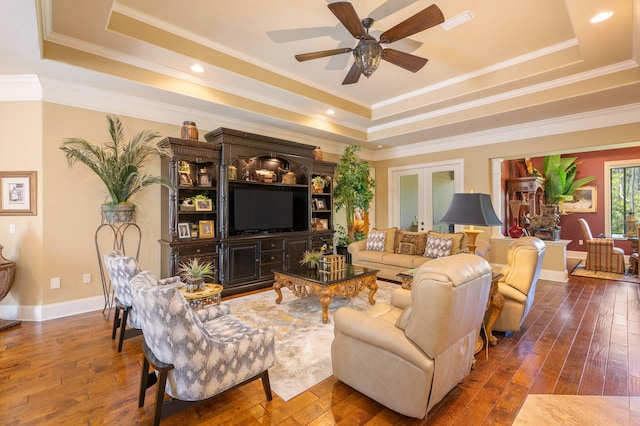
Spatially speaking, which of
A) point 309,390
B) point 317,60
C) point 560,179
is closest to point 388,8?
point 317,60

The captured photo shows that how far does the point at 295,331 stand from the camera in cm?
323

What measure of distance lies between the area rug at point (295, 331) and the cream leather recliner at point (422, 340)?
425 mm

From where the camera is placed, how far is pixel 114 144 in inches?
154

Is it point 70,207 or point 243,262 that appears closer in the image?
point 70,207

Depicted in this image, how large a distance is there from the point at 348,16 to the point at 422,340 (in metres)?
2.56

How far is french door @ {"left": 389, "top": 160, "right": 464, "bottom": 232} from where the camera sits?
6.66m

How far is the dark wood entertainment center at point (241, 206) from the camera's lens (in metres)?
4.37

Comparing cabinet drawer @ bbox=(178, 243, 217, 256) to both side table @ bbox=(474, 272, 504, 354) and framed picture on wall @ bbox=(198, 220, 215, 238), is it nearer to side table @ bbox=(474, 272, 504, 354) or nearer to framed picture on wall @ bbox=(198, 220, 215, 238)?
framed picture on wall @ bbox=(198, 220, 215, 238)

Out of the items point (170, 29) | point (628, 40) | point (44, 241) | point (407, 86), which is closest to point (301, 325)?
point (44, 241)

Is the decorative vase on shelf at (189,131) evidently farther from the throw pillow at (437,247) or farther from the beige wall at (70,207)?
the throw pillow at (437,247)

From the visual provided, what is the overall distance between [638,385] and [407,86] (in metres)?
4.54

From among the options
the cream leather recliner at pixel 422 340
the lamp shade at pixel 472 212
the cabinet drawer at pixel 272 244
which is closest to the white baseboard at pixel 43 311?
the cabinet drawer at pixel 272 244

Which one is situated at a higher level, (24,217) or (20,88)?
(20,88)

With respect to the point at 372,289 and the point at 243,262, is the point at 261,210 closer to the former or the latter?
the point at 243,262
